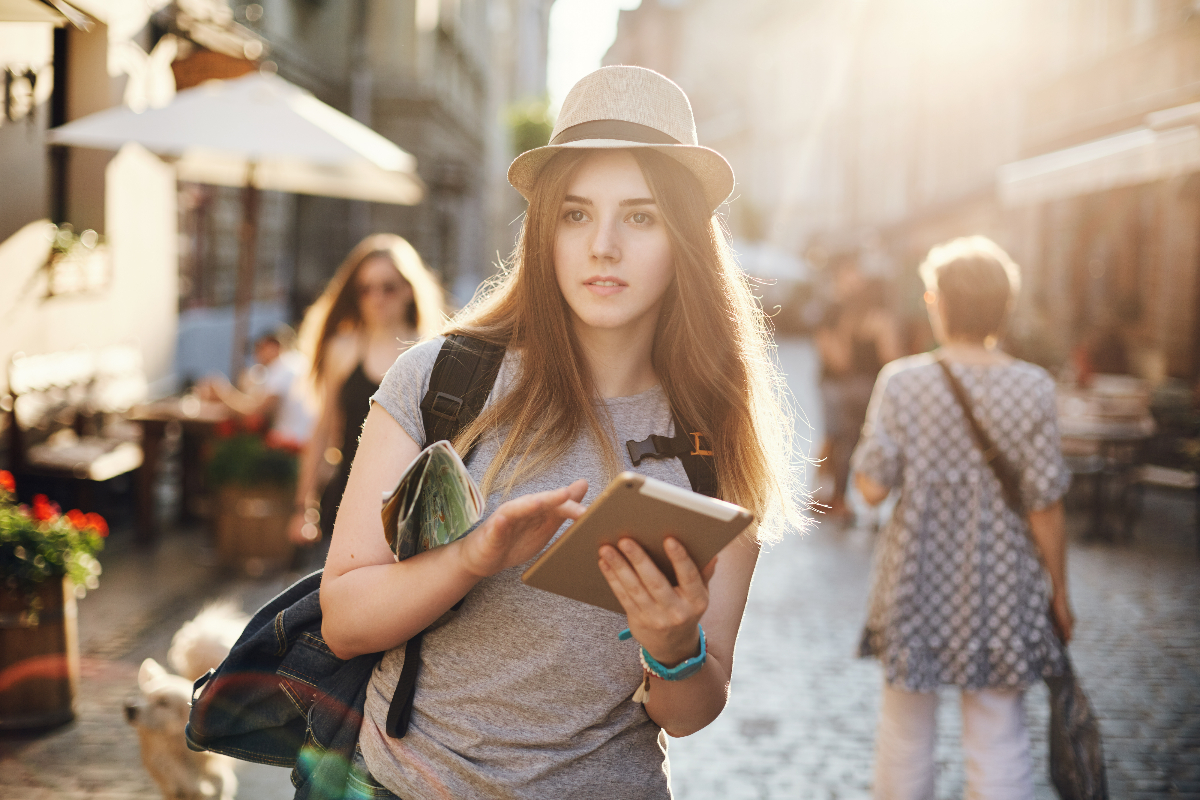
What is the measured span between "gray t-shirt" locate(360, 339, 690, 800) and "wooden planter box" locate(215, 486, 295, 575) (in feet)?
17.0

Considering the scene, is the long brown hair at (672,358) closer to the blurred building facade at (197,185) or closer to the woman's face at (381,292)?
the woman's face at (381,292)

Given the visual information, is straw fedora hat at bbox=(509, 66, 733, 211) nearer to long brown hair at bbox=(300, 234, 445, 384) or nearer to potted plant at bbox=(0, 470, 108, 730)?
long brown hair at bbox=(300, 234, 445, 384)

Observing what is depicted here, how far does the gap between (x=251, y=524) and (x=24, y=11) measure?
3.51m

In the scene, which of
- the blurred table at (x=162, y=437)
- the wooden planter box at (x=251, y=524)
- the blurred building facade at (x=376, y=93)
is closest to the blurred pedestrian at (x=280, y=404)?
the blurred table at (x=162, y=437)

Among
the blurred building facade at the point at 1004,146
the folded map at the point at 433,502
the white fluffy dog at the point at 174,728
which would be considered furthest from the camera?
the blurred building facade at the point at 1004,146

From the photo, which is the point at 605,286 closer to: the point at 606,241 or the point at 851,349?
the point at 606,241

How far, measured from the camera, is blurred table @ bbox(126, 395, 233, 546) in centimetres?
733

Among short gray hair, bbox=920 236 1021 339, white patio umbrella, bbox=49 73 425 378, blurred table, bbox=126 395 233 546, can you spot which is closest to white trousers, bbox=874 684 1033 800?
short gray hair, bbox=920 236 1021 339

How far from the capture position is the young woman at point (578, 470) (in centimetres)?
162

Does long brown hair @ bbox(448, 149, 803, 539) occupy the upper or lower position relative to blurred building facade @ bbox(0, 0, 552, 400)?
lower

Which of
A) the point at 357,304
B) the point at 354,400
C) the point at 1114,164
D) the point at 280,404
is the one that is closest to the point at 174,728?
the point at 354,400

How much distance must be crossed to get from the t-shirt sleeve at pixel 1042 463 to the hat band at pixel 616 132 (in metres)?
1.97

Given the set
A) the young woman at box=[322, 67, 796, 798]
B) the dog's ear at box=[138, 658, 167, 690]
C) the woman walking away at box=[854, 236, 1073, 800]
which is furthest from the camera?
the dog's ear at box=[138, 658, 167, 690]

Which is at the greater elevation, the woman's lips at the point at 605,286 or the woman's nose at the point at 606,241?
the woman's nose at the point at 606,241
